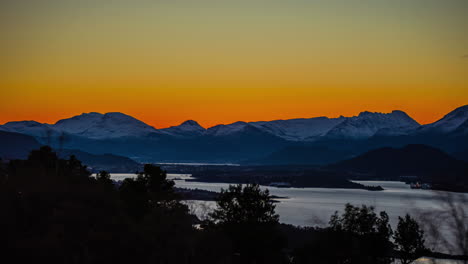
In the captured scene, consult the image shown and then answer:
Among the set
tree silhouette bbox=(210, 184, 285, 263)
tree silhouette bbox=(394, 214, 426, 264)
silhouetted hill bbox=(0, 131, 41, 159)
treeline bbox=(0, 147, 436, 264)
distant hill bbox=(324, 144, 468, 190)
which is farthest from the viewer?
silhouetted hill bbox=(0, 131, 41, 159)

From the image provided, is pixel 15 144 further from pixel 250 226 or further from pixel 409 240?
pixel 250 226

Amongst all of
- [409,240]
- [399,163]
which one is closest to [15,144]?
[399,163]

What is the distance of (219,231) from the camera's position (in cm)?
2458

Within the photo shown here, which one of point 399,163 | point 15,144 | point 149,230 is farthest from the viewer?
point 15,144

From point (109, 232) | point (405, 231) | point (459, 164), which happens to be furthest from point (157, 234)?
point (459, 164)

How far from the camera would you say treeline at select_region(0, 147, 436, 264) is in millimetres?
18156

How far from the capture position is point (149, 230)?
2109cm

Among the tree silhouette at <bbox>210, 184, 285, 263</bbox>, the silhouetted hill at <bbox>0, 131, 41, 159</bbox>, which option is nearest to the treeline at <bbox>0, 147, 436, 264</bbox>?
the tree silhouette at <bbox>210, 184, 285, 263</bbox>

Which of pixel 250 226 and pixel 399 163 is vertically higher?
pixel 399 163

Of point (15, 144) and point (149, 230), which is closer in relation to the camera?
point (149, 230)

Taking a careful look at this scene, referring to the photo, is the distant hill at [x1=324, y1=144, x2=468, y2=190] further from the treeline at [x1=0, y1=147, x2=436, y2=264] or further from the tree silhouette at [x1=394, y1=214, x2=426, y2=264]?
the treeline at [x1=0, y1=147, x2=436, y2=264]

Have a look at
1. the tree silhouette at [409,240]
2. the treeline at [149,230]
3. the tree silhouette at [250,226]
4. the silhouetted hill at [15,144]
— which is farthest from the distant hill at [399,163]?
the tree silhouette at [250,226]

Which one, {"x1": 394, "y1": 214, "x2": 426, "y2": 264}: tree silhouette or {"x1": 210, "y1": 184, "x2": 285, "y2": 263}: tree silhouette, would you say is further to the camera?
{"x1": 394, "y1": 214, "x2": 426, "y2": 264}: tree silhouette

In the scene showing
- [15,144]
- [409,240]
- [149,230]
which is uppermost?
[15,144]
